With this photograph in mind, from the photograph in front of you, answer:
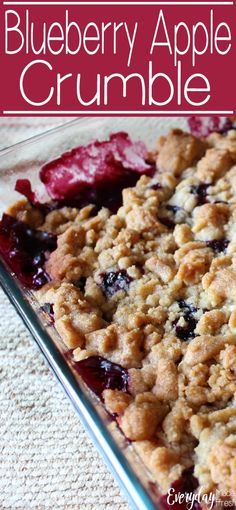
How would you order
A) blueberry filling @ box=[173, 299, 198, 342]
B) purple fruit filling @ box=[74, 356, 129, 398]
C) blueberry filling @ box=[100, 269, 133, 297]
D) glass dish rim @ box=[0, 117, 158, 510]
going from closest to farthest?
glass dish rim @ box=[0, 117, 158, 510] → purple fruit filling @ box=[74, 356, 129, 398] → blueberry filling @ box=[173, 299, 198, 342] → blueberry filling @ box=[100, 269, 133, 297]

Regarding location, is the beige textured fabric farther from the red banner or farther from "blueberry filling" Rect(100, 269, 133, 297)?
the red banner

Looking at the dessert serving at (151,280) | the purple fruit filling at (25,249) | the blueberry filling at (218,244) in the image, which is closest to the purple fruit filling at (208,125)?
the dessert serving at (151,280)

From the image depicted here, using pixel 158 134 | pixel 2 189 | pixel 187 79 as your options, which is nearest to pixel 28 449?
pixel 2 189

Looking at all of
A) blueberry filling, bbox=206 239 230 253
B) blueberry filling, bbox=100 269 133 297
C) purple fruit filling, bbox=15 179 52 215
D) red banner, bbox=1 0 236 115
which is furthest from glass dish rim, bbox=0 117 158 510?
red banner, bbox=1 0 236 115

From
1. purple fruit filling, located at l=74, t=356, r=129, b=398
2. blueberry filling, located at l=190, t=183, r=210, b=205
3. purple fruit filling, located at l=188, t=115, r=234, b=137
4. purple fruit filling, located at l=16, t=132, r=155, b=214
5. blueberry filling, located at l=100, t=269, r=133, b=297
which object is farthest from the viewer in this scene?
purple fruit filling, located at l=188, t=115, r=234, b=137

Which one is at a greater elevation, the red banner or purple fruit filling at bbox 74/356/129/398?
the red banner

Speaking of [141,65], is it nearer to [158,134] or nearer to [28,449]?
[158,134]

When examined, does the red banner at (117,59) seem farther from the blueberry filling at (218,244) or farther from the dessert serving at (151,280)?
the blueberry filling at (218,244)

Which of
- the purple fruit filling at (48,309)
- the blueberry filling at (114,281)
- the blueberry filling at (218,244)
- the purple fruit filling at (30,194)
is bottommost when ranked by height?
the purple fruit filling at (48,309)
